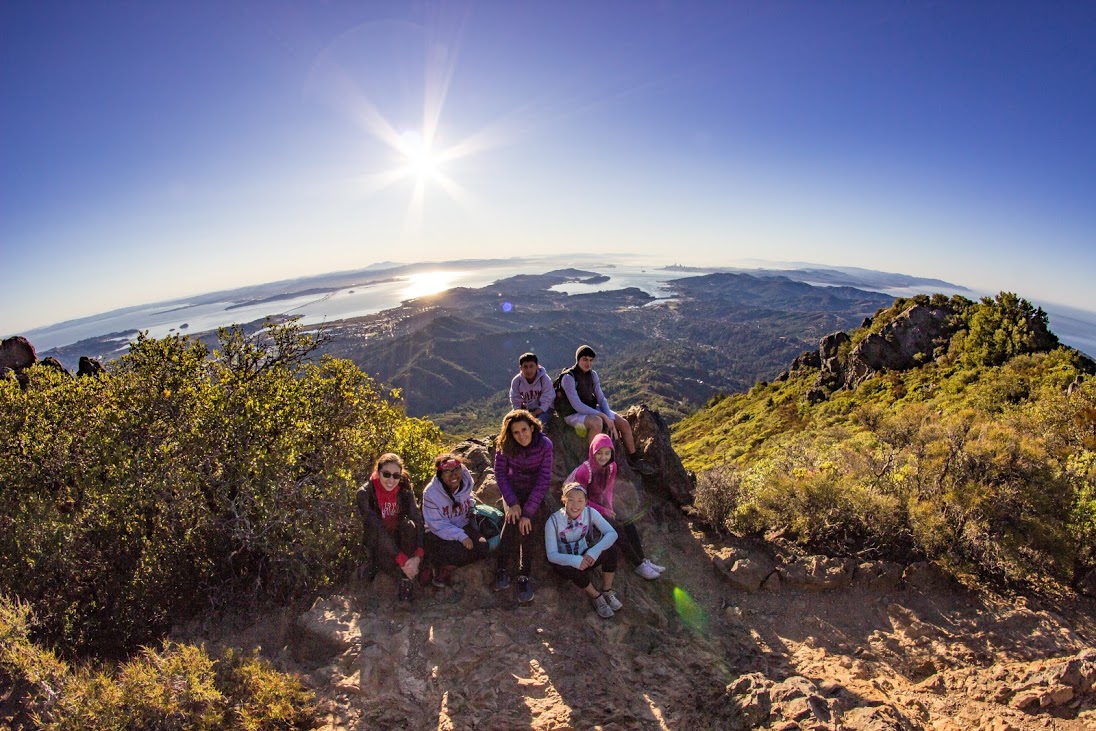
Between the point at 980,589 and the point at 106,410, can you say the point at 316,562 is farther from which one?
the point at 980,589

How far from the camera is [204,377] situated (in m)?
7.37

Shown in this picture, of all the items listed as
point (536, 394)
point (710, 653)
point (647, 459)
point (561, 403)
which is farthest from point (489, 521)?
point (647, 459)

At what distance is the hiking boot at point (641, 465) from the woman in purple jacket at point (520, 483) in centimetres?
288

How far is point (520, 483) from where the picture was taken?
684 cm

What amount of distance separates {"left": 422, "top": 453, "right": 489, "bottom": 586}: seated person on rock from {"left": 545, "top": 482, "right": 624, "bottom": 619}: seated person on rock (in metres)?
1.11

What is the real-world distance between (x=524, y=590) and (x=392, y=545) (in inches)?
72.9

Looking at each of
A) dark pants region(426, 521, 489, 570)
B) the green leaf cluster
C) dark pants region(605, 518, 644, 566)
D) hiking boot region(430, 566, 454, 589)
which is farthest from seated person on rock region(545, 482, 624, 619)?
the green leaf cluster

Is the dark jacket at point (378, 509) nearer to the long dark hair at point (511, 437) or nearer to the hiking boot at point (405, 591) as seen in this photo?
the hiking boot at point (405, 591)

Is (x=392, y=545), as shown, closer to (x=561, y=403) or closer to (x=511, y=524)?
(x=511, y=524)

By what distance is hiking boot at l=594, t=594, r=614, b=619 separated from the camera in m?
A: 6.15

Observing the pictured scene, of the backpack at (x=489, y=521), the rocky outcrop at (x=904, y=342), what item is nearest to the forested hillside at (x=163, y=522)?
the backpack at (x=489, y=521)

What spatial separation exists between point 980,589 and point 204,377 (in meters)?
11.5

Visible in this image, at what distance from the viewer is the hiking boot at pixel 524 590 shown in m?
6.15

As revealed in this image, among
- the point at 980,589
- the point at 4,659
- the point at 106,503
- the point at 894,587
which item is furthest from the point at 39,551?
the point at 980,589
